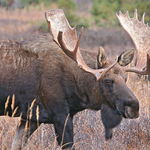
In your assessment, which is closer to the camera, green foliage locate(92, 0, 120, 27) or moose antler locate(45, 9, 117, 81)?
moose antler locate(45, 9, 117, 81)

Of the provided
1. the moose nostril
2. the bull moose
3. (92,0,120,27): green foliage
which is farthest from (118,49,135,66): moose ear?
(92,0,120,27): green foliage

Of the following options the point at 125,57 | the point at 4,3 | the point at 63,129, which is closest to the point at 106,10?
the point at 4,3

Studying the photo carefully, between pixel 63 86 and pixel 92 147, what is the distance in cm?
104

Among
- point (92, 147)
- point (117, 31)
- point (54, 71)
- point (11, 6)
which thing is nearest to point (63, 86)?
point (54, 71)

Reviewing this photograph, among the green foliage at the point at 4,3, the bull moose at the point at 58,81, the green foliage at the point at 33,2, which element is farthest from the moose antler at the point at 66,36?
the green foliage at the point at 33,2

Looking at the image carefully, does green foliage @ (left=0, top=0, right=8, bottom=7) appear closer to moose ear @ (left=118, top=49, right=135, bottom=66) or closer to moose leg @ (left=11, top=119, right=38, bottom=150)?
moose leg @ (left=11, top=119, right=38, bottom=150)

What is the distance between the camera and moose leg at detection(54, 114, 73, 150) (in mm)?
3297

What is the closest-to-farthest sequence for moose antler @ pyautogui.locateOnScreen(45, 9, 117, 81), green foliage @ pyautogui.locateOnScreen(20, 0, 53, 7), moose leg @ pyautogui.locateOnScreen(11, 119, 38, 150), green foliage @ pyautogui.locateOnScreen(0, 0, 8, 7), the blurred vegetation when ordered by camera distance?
moose antler @ pyautogui.locateOnScreen(45, 9, 117, 81) → moose leg @ pyautogui.locateOnScreen(11, 119, 38, 150) → the blurred vegetation → green foliage @ pyautogui.locateOnScreen(0, 0, 8, 7) → green foliage @ pyautogui.locateOnScreen(20, 0, 53, 7)

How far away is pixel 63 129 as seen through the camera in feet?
10.8

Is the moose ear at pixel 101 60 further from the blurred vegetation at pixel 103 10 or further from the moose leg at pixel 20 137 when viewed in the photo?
the blurred vegetation at pixel 103 10

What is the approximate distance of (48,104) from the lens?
3301mm

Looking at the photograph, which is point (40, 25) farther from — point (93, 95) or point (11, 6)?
point (93, 95)

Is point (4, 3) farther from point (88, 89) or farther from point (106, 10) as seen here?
point (88, 89)

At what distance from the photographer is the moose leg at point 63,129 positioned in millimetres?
3297
